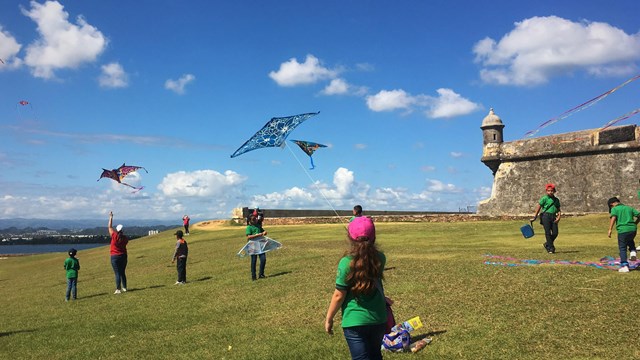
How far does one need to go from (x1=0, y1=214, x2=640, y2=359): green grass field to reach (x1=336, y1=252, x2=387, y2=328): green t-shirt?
0.45 meters

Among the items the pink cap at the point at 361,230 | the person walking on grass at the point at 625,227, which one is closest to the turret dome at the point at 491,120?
the person walking on grass at the point at 625,227

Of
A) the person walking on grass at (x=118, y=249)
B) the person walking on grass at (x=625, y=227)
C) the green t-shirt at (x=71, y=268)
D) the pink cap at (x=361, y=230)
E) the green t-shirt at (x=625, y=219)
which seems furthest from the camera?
the green t-shirt at (x=71, y=268)

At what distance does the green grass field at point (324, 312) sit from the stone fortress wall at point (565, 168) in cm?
1321

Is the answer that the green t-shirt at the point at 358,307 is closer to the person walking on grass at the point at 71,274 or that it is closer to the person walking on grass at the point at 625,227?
the person walking on grass at the point at 625,227

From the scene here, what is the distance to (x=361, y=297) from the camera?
479 cm

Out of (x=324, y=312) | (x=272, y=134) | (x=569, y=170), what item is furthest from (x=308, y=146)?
(x=569, y=170)

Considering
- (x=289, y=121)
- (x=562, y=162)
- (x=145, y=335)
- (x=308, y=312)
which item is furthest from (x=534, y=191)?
(x=145, y=335)

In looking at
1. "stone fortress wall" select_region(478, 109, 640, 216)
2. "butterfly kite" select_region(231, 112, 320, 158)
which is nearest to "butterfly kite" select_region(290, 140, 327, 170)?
"butterfly kite" select_region(231, 112, 320, 158)

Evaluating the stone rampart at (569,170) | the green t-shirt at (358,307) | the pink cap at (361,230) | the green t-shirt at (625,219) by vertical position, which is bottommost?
the green t-shirt at (358,307)

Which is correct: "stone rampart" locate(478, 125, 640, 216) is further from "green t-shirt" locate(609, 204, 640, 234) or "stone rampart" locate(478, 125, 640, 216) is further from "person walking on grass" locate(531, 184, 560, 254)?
"green t-shirt" locate(609, 204, 640, 234)

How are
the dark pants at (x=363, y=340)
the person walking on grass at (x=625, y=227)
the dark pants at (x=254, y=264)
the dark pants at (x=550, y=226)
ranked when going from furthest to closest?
the dark pants at (x=254, y=264), the dark pants at (x=550, y=226), the person walking on grass at (x=625, y=227), the dark pants at (x=363, y=340)

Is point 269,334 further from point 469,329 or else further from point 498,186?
point 498,186

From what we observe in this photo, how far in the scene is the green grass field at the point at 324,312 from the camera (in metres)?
Answer: 6.96

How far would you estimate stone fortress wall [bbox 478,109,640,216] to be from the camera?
94.3 ft
